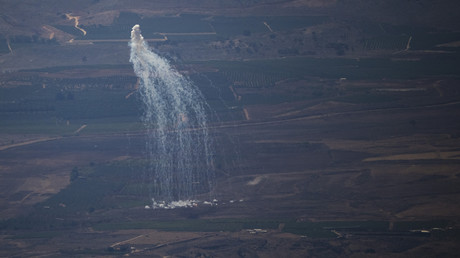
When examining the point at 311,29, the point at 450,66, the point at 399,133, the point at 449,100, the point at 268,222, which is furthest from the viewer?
the point at 311,29

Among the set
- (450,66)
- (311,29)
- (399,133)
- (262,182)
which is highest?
(311,29)

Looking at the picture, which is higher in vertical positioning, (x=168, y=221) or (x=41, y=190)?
(x=41, y=190)

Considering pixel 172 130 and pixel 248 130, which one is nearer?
pixel 172 130

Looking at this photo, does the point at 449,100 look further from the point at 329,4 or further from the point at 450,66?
the point at 329,4

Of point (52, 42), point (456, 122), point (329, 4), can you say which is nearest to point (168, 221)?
point (456, 122)

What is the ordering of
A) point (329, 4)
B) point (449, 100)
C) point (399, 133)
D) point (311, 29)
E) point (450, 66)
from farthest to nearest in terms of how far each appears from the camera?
point (329, 4)
point (311, 29)
point (450, 66)
point (449, 100)
point (399, 133)

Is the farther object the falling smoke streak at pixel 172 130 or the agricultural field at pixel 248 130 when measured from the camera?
the falling smoke streak at pixel 172 130

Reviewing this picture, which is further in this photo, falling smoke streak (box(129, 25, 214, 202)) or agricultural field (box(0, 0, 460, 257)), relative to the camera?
falling smoke streak (box(129, 25, 214, 202))

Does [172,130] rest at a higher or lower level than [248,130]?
higher
